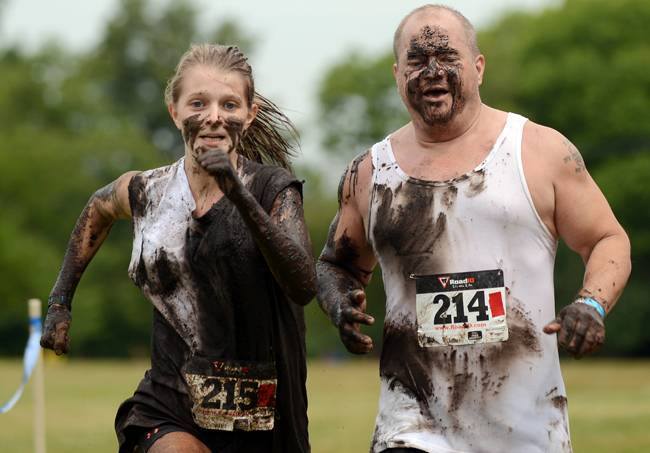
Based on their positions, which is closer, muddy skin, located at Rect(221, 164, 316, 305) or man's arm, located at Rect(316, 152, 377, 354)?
muddy skin, located at Rect(221, 164, 316, 305)

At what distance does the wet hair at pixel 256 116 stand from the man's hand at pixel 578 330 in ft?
5.45

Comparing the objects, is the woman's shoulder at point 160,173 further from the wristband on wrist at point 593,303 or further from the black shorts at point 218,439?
the wristband on wrist at point 593,303

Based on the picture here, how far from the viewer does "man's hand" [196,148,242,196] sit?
17.1 feet

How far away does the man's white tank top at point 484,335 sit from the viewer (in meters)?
5.54

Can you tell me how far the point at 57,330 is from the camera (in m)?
6.12

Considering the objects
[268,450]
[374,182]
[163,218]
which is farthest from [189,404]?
[374,182]

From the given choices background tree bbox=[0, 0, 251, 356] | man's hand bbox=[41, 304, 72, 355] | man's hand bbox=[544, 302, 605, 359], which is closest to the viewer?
man's hand bbox=[544, 302, 605, 359]

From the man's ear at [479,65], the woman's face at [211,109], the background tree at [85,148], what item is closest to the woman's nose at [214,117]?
the woman's face at [211,109]

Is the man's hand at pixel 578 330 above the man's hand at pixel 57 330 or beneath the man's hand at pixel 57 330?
beneath

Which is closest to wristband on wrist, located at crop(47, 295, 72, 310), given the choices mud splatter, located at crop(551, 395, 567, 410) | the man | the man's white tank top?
the man

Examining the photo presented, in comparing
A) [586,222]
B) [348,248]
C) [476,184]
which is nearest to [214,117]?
[348,248]

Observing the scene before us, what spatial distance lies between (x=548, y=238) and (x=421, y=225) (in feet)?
1.66

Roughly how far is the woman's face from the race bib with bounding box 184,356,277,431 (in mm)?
877

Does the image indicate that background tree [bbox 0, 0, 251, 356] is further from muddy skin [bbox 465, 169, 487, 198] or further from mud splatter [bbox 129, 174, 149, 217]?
muddy skin [bbox 465, 169, 487, 198]
